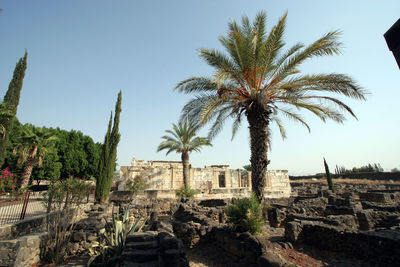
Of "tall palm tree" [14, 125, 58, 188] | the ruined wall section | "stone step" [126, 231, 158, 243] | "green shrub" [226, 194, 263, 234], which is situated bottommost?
"stone step" [126, 231, 158, 243]

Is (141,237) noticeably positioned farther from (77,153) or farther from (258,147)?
(77,153)

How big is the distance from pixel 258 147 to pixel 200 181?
13.9m

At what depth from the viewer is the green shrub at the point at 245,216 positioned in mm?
5590

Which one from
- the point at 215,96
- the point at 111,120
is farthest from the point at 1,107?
the point at 215,96

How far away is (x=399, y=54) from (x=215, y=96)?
6.00 metres

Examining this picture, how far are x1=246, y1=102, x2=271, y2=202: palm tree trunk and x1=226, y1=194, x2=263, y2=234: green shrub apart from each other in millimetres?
1952

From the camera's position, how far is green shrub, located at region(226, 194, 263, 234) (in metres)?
5.59

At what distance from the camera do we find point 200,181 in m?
20.8

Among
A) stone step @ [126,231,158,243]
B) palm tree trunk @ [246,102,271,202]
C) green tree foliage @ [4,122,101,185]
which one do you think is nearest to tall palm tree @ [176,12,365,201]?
palm tree trunk @ [246,102,271,202]

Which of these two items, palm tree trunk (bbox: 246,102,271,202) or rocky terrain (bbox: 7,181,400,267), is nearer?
rocky terrain (bbox: 7,181,400,267)

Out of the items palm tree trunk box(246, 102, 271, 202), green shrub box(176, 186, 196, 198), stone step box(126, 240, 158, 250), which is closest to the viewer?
stone step box(126, 240, 158, 250)

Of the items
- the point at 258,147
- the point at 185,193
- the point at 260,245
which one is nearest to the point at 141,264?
the point at 260,245

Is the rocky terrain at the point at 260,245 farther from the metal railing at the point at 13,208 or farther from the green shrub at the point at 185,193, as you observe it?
the green shrub at the point at 185,193

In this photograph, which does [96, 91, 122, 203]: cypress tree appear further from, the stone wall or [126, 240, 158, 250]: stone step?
[126, 240, 158, 250]: stone step
